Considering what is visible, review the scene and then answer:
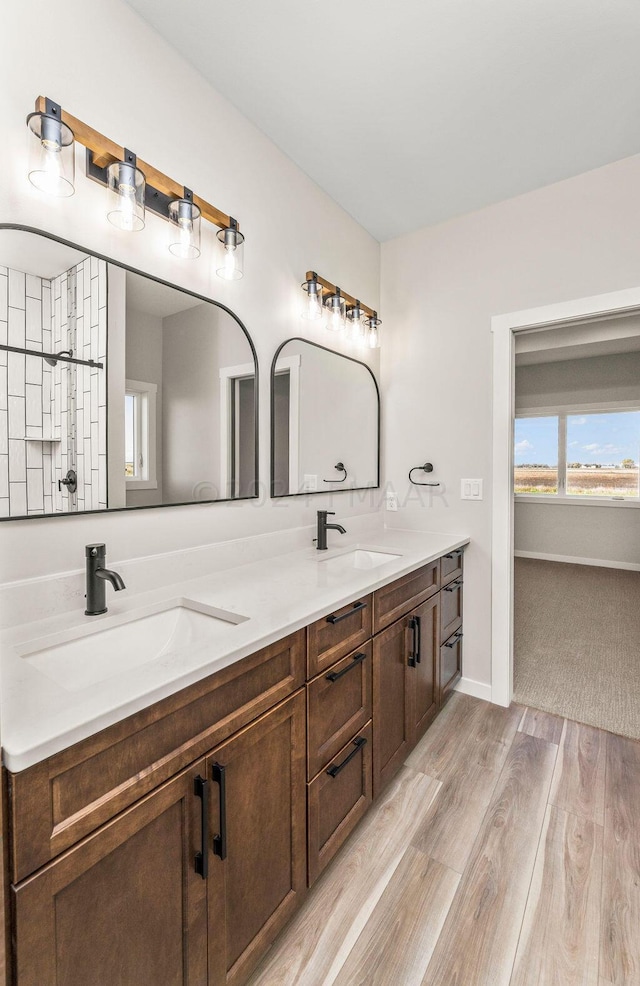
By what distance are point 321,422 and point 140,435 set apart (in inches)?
40.5

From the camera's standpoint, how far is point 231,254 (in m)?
1.65

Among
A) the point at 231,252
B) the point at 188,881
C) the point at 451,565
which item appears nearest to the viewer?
the point at 188,881

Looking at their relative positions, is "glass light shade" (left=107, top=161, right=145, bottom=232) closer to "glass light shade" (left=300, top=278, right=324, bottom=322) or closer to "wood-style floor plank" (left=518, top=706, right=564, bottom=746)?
"glass light shade" (left=300, top=278, right=324, bottom=322)

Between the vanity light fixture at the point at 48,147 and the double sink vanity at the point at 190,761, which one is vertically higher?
the vanity light fixture at the point at 48,147

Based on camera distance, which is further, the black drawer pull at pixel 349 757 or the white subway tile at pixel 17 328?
the black drawer pull at pixel 349 757

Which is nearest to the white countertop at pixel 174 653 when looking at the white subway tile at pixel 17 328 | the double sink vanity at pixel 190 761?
the double sink vanity at pixel 190 761

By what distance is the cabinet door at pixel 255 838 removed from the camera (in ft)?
3.22

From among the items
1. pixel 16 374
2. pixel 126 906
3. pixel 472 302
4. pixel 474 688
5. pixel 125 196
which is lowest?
pixel 474 688

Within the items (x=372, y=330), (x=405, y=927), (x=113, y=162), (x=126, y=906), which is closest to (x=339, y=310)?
(x=372, y=330)

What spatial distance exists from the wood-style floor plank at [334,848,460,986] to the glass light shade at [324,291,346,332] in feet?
7.30

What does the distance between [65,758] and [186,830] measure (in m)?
0.35

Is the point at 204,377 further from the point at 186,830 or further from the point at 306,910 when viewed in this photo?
the point at 306,910

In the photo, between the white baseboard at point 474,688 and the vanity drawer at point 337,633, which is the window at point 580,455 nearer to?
the white baseboard at point 474,688

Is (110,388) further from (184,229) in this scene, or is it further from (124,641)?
(124,641)
